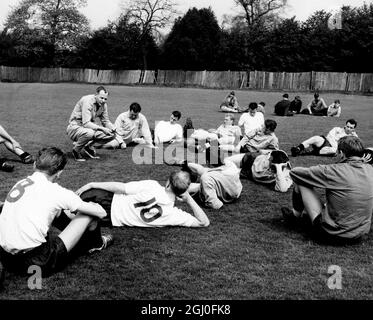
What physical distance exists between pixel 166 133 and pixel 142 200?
716 centimetres

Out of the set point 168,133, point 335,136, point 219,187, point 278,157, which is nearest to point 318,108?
point 335,136

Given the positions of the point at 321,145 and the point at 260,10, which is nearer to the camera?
the point at 321,145

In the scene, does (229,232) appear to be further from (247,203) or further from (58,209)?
(58,209)

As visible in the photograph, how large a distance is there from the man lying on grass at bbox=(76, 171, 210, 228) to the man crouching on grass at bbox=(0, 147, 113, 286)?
116 centimetres

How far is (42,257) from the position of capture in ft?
15.7

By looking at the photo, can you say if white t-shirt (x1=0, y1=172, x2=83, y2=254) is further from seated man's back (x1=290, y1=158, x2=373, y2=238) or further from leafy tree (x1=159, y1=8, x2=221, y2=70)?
leafy tree (x1=159, y1=8, x2=221, y2=70)

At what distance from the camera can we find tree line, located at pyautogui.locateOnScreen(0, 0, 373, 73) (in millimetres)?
59531

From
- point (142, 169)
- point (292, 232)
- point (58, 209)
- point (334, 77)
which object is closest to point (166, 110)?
point (142, 169)

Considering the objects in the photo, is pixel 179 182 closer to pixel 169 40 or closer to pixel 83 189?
pixel 83 189

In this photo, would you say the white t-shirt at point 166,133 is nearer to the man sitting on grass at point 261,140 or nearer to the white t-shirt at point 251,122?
the man sitting on grass at point 261,140

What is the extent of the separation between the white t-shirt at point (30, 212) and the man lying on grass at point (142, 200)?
1.28m

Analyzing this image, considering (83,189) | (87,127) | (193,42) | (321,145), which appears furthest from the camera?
(193,42)

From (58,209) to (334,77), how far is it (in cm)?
4568

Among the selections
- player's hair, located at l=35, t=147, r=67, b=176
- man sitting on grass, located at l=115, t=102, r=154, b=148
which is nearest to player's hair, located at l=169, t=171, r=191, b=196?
player's hair, located at l=35, t=147, r=67, b=176
